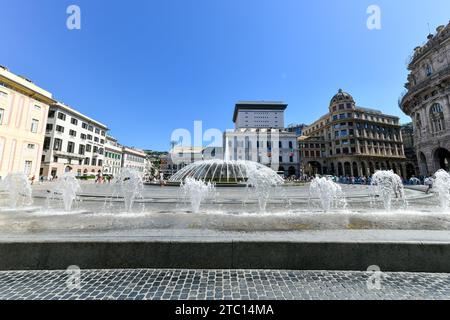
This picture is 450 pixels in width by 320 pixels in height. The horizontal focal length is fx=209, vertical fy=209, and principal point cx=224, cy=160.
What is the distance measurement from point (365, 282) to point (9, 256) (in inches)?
224

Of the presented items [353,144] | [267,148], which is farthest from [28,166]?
[353,144]

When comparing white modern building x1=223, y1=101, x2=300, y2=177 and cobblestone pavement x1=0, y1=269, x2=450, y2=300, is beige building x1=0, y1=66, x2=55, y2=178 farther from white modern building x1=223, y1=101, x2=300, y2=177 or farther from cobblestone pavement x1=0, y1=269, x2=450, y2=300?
white modern building x1=223, y1=101, x2=300, y2=177

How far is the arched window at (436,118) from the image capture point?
90.5 feet

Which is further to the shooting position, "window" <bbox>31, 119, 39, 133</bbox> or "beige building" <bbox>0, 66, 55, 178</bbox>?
"window" <bbox>31, 119, 39, 133</bbox>

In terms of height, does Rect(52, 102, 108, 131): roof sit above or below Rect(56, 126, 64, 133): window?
above

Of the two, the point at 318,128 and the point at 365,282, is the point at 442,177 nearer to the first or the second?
the point at 365,282

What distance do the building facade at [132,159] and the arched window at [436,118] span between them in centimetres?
7484

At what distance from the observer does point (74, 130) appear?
1780 inches

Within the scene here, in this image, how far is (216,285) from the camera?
9.99ft

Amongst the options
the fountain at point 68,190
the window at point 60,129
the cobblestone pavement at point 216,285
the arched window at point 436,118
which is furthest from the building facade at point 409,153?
the window at point 60,129

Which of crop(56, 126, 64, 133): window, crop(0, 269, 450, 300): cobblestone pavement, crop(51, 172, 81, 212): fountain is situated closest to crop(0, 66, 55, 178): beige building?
crop(56, 126, 64, 133): window

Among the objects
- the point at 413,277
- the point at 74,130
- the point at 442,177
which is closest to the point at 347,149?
the point at 442,177

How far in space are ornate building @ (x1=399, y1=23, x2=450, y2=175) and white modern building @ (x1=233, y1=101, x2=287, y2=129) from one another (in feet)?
268

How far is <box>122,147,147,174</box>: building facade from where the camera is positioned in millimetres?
73575
